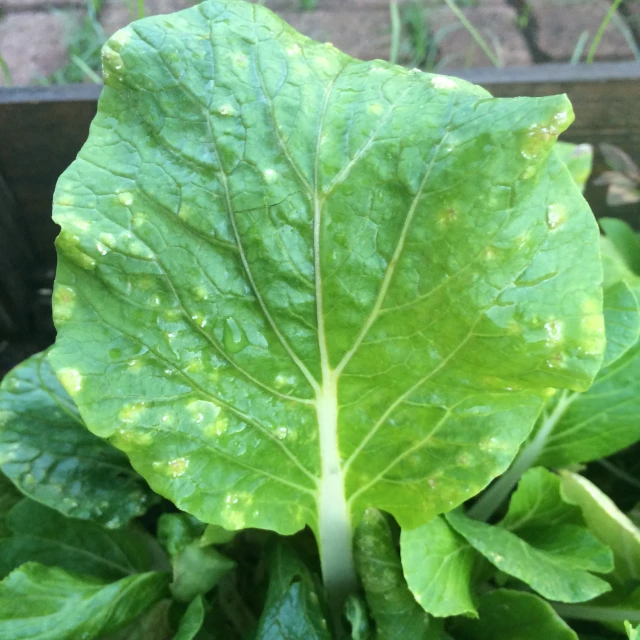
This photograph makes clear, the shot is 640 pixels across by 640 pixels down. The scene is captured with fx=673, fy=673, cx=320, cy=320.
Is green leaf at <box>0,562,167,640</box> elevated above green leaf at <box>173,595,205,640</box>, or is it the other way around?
green leaf at <box>173,595,205,640</box>

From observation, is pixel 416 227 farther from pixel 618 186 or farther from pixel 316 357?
pixel 618 186

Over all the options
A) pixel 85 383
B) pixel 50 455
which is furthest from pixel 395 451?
pixel 50 455

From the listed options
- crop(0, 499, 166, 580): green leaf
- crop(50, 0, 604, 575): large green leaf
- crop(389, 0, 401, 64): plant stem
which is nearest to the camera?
crop(50, 0, 604, 575): large green leaf

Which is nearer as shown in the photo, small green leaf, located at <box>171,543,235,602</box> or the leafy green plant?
the leafy green plant

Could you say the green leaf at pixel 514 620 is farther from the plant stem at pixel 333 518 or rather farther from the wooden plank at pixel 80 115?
the wooden plank at pixel 80 115

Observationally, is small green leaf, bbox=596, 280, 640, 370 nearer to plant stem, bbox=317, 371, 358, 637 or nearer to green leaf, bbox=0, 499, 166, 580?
plant stem, bbox=317, 371, 358, 637

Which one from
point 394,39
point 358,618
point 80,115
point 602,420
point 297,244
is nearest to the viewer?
point 297,244

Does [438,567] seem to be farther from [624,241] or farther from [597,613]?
[624,241]

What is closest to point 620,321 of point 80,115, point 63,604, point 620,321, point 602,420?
point 620,321

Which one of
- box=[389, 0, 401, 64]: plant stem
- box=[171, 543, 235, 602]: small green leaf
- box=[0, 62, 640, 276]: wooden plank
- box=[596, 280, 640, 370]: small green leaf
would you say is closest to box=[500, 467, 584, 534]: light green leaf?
box=[596, 280, 640, 370]: small green leaf
